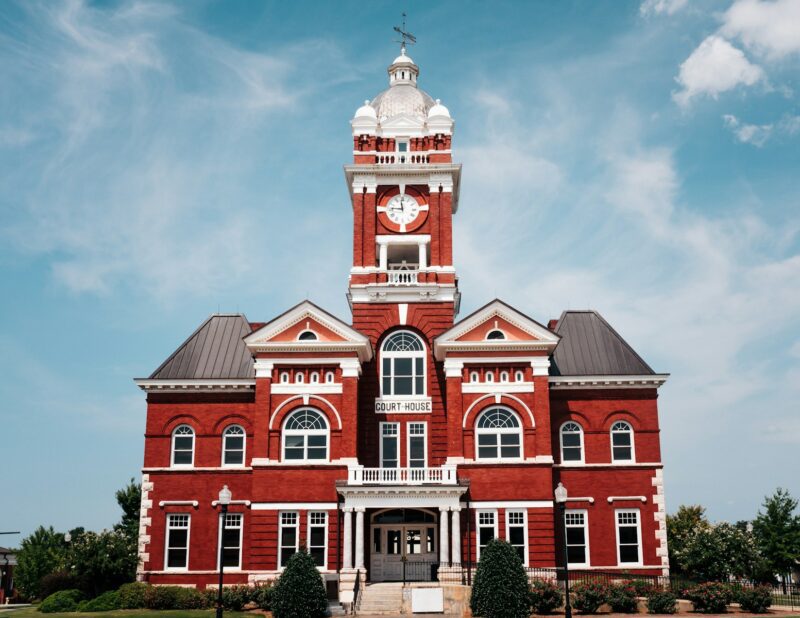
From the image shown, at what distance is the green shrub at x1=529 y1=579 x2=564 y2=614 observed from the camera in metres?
33.7

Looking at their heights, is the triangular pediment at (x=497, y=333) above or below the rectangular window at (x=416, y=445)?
above

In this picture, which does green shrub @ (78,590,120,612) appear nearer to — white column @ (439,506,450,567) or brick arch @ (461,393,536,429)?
white column @ (439,506,450,567)

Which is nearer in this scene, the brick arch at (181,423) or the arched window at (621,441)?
the arched window at (621,441)

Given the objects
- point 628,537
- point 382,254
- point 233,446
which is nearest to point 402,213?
point 382,254

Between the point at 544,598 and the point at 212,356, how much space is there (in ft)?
69.4

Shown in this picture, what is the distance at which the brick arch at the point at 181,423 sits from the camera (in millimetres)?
43281

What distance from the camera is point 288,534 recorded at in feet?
129

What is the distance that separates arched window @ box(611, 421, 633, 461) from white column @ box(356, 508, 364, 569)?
13290mm

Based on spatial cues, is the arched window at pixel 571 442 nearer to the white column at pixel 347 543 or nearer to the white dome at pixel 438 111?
the white column at pixel 347 543

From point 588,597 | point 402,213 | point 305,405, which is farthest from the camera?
point 402,213

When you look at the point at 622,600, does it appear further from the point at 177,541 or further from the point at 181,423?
the point at 181,423

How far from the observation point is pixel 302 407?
40.4m

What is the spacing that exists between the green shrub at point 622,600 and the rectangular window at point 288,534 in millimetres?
13766

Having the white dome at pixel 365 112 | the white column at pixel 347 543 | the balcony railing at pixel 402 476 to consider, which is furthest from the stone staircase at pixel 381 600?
the white dome at pixel 365 112
